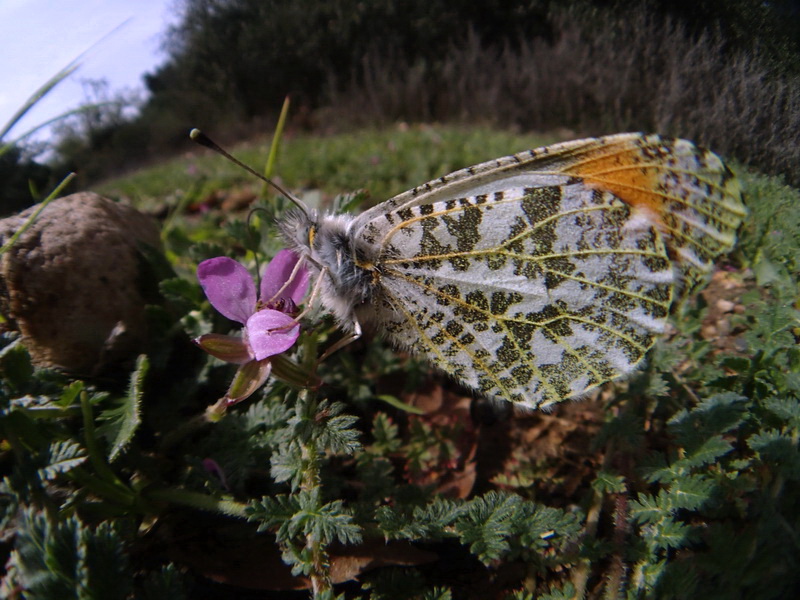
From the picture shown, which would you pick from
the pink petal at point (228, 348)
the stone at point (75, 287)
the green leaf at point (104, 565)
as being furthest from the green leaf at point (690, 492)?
the stone at point (75, 287)

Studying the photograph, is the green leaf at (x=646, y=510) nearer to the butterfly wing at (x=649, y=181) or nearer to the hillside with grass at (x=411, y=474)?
the hillside with grass at (x=411, y=474)

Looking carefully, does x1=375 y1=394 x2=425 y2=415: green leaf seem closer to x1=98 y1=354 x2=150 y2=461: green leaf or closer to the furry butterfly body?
the furry butterfly body

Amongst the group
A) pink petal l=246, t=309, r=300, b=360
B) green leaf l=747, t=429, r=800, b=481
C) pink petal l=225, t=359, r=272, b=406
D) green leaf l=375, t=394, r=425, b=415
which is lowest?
green leaf l=375, t=394, r=425, b=415

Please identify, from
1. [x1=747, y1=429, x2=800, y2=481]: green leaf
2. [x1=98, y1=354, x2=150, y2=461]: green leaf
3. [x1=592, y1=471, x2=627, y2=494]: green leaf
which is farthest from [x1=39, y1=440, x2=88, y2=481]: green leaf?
[x1=747, y1=429, x2=800, y2=481]: green leaf

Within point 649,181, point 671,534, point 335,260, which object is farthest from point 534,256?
point 671,534

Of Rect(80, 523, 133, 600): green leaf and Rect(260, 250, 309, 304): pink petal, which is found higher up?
Rect(260, 250, 309, 304): pink petal

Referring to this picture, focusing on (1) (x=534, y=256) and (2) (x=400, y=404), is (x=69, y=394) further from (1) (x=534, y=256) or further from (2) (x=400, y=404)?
(1) (x=534, y=256)
